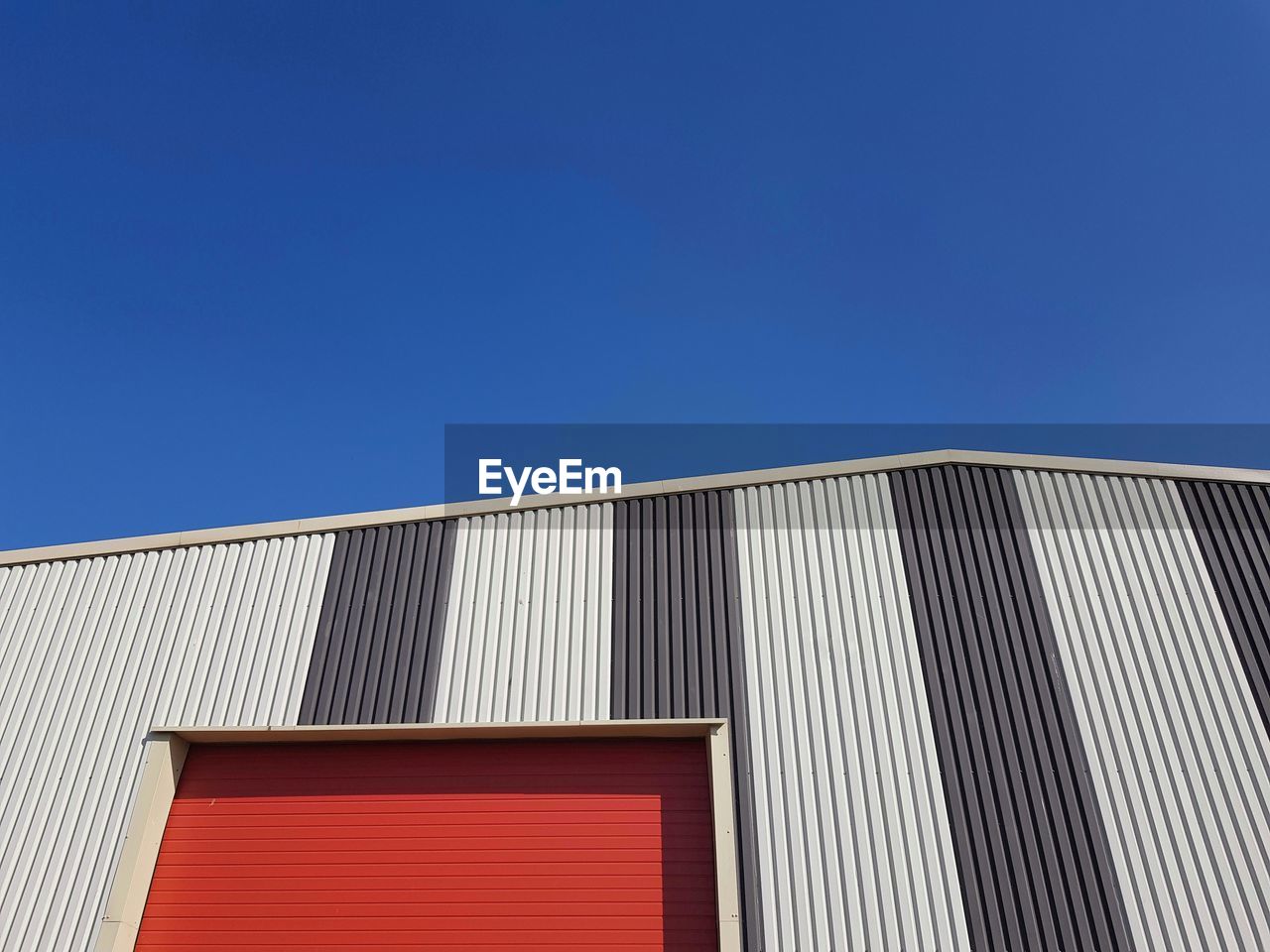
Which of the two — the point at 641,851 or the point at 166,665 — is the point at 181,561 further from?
the point at 641,851

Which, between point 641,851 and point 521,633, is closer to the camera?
point 641,851

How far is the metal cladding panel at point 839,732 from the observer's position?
384 inches

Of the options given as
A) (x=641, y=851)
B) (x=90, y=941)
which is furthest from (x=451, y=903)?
(x=90, y=941)

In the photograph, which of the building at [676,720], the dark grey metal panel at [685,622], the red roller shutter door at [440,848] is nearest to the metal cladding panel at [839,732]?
the building at [676,720]

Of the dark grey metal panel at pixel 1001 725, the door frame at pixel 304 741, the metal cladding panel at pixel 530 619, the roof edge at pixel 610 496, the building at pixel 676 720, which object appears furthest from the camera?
the roof edge at pixel 610 496

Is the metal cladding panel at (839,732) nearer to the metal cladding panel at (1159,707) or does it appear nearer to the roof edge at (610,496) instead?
the roof edge at (610,496)

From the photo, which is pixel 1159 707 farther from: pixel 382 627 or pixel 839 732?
pixel 382 627

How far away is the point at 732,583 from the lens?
480 inches

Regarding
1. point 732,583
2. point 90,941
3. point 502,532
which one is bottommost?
point 90,941

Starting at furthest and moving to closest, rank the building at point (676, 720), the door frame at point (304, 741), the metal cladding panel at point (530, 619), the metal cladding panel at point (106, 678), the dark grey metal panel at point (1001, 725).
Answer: the metal cladding panel at point (530, 619)
the metal cladding panel at point (106, 678)
the door frame at point (304, 741)
the building at point (676, 720)
the dark grey metal panel at point (1001, 725)

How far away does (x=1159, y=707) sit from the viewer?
432 inches

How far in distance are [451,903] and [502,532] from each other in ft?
16.0

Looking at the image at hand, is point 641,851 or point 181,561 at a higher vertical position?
point 181,561

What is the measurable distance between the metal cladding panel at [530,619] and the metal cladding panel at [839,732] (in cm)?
199
